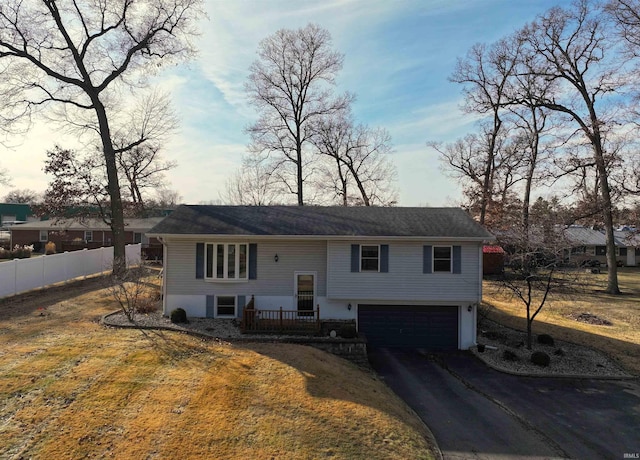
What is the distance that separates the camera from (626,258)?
48812 mm

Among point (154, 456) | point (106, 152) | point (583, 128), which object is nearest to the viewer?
point (154, 456)

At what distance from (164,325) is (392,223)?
10.4m

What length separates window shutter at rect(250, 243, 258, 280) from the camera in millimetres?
16094

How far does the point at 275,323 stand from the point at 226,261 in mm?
3415

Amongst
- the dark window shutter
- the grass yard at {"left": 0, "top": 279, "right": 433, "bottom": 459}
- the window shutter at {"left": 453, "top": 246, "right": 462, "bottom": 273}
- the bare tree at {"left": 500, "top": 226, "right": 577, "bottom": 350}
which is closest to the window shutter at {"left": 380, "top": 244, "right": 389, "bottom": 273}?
the window shutter at {"left": 453, "top": 246, "right": 462, "bottom": 273}

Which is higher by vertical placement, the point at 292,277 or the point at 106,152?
the point at 106,152

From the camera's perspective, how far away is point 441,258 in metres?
15.8

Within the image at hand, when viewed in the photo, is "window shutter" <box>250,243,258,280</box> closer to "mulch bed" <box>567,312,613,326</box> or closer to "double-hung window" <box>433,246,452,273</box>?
"double-hung window" <box>433,246,452,273</box>

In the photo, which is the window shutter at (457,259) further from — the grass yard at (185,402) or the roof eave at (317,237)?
the grass yard at (185,402)

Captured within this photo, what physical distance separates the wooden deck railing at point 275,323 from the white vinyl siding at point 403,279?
1.50 m

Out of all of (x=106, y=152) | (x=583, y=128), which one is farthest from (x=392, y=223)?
(x=583, y=128)

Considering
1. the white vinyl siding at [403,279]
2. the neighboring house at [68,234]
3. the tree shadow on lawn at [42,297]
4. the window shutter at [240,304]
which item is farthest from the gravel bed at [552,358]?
the neighboring house at [68,234]

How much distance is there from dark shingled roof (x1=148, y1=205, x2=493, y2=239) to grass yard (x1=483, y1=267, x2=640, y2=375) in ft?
21.0

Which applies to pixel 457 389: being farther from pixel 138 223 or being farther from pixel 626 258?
pixel 626 258
